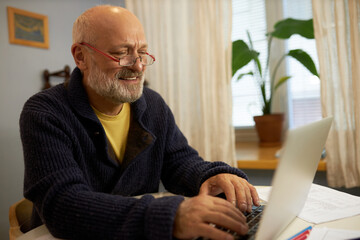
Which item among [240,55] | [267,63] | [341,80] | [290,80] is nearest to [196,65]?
[240,55]

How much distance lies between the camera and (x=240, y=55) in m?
1.94

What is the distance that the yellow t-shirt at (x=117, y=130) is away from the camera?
113 centimetres

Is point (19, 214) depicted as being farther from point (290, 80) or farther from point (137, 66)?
point (290, 80)

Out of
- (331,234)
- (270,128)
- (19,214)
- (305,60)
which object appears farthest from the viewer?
(270,128)

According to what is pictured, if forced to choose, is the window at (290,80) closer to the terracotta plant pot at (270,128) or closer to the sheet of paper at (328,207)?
the terracotta plant pot at (270,128)

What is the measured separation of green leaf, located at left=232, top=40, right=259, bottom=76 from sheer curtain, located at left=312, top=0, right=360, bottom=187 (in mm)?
433

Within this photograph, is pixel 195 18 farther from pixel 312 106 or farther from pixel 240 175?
pixel 240 175

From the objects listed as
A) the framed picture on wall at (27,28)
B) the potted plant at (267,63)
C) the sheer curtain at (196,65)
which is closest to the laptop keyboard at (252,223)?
the sheer curtain at (196,65)

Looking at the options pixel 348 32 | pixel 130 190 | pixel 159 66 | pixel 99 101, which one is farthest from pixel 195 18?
pixel 130 190

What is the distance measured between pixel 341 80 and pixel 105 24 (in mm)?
1266

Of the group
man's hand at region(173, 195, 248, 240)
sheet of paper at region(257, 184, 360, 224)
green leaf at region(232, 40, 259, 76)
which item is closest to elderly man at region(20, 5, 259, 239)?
man's hand at region(173, 195, 248, 240)

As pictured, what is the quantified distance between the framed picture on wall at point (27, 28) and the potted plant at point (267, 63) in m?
1.32

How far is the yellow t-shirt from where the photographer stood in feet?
3.72

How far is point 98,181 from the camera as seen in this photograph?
3.51ft
